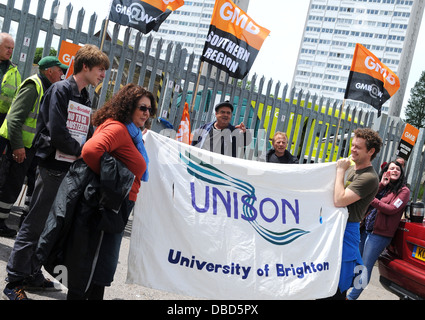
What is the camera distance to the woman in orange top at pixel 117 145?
3.25 metres

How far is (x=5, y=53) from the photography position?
5.38m

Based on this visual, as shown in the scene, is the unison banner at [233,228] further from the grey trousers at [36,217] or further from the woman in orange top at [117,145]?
the grey trousers at [36,217]

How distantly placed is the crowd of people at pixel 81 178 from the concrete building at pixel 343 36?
465 ft

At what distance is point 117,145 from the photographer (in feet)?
10.8

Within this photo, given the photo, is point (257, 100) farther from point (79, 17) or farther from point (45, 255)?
point (45, 255)

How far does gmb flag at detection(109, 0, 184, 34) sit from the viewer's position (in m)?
6.32

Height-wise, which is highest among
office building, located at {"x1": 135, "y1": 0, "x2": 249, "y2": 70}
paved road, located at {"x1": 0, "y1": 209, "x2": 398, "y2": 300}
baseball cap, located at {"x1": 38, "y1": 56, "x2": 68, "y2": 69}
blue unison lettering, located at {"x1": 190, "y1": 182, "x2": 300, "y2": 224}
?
office building, located at {"x1": 135, "y1": 0, "x2": 249, "y2": 70}

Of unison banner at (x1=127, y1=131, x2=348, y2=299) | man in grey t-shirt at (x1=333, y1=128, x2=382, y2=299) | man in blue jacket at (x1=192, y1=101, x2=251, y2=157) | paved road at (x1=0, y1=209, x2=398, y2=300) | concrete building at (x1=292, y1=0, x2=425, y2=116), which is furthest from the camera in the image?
concrete building at (x1=292, y1=0, x2=425, y2=116)

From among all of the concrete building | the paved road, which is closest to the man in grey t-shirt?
the paved road

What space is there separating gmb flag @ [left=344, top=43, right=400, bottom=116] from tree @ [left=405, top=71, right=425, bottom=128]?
2513 inches

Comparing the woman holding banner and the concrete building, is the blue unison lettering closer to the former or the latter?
the woman holding banner

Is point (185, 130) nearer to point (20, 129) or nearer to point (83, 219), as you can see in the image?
point (20, 129)

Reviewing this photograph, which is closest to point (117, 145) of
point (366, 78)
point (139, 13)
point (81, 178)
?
point (81, 178)

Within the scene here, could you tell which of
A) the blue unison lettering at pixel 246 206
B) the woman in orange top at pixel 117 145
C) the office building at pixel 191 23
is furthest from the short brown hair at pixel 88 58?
the office building at pixel 191 23
